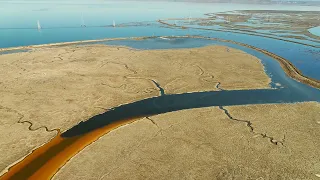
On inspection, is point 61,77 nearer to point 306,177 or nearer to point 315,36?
point 306,177

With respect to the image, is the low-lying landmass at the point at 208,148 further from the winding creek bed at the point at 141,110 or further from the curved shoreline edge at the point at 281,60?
the curved shoreline edge at the point at 281,60

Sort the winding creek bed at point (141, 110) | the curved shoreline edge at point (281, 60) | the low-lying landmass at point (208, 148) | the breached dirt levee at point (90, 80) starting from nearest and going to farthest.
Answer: the low-lying landmass at point (208, 148) → the winding creek bed at point (141, 110) → the breached dirt levee at point (90, 80) → the curved shoreline edge at point (281, 60)

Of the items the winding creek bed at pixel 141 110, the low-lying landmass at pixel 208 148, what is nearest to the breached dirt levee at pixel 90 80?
the winding creek bed at pixel 141 110

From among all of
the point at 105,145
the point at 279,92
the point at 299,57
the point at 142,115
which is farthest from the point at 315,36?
the point at 105,145

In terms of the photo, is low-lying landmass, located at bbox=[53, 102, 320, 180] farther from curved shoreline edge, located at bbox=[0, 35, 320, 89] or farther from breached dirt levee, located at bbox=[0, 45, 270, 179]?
curved shoreline edge, located at bbox=[0, 35, 320, 89]

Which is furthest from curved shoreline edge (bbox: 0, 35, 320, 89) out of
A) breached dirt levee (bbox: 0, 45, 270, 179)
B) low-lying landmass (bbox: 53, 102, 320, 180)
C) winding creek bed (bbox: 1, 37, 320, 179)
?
low-lying landmass (bbox: 53, 102, 320, 180)

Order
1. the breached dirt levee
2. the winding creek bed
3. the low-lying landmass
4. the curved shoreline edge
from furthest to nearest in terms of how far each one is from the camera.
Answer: the curved shoreline edge, the breached dirt levee, the winding creek bed, the low-lying landmass

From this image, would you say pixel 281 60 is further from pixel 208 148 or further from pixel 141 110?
pixel 208 148

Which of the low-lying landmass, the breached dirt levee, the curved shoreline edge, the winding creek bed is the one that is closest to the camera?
the low-lying landmass
